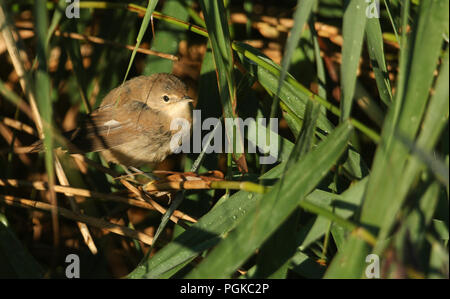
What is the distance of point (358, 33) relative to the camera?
162cm

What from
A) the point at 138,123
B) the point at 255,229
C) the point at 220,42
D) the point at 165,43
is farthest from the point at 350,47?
the point at 138,123

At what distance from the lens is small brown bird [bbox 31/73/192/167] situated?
2674 mm

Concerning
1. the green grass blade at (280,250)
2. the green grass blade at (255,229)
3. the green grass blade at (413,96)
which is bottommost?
the green grass blade at (280,250)

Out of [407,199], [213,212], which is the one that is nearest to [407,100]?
[407,199]

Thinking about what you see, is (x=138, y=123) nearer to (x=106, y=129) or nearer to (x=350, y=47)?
(x=106, y=129)

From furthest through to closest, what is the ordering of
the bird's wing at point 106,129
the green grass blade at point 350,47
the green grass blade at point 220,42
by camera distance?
the bird's wing at point 106,129 → the green grass blade at point 220,42 → the green grass blade at point 350,47

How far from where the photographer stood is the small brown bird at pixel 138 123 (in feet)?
8.77

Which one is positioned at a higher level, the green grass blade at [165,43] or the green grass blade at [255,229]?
the green grass blade at [165,43]

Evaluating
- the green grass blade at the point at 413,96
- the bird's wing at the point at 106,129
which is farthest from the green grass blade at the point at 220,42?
the bird's wing at the point at 106,129

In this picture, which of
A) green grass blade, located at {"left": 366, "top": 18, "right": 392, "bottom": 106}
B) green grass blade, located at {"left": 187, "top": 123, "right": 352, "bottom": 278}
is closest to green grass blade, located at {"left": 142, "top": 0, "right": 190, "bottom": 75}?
green grass blade, located at {"left": 366, "top": 18, "right": 392, "bottom": 106}

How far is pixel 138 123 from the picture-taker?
9.11 ft

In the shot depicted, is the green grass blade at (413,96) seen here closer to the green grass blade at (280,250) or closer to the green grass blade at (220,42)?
the green grass blade at (280,250)

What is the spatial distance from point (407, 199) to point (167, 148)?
1.65 metres

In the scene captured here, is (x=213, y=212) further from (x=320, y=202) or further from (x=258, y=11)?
(x=258, y=11)
